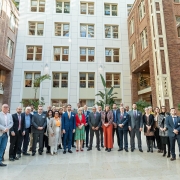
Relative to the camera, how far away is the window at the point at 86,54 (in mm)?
17047

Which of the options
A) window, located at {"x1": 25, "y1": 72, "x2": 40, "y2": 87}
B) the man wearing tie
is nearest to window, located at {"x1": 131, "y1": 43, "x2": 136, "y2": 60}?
window, located at {"x1": 25, "y1": 72, "x2": 40, "y2": 87}

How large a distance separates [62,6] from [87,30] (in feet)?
13.9

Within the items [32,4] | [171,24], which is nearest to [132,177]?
[171,24]

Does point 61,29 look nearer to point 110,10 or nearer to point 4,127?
point 110,10

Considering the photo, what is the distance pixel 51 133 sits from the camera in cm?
593

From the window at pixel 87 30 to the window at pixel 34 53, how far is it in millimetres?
5160

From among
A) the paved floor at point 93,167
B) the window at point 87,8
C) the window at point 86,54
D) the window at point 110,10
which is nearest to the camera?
the paved floor at point 93,167

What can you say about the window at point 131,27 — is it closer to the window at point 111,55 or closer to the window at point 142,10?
the window at point 142,10

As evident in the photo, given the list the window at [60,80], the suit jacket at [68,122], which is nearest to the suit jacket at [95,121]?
the suit jacket at [68,122]

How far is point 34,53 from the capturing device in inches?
659

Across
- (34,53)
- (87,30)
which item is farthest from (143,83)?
(34,53)

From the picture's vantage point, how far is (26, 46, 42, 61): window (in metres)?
16.7

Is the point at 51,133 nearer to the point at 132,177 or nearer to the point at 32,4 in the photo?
the point at 132,177

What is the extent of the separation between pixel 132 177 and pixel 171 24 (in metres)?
12.7
